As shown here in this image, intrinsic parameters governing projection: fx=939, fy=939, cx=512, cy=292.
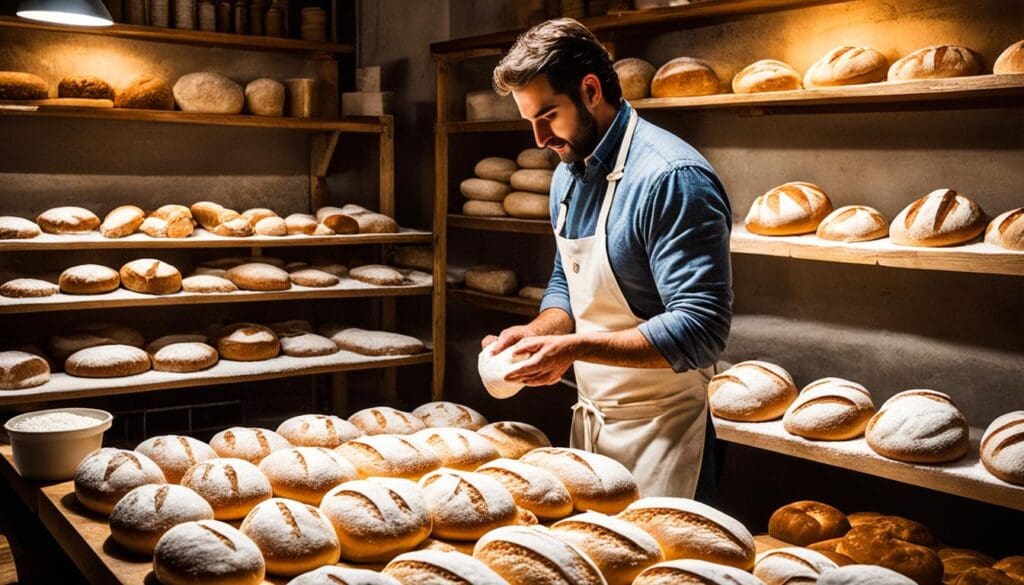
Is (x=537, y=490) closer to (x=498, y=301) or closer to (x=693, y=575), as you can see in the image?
(x=693, y=575)

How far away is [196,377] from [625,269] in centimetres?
223

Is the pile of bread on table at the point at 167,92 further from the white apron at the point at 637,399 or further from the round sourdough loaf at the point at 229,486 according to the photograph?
the round sourdough loaf at the point at 229,486

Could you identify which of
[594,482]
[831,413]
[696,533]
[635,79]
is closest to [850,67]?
[635,79]

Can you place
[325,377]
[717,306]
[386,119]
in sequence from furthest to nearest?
1. [325,377]
2. [386,119]
3. [717,306]

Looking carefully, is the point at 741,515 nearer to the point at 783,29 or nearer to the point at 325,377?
the point at 783,29

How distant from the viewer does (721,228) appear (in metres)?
1.91

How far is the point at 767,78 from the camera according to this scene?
2.99 m

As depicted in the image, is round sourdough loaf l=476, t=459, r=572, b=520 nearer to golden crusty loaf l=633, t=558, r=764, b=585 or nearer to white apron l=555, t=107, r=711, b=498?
golden crusty loaf l=633, t=558, r=764, b=585

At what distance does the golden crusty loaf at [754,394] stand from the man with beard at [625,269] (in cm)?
70

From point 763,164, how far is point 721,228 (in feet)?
5.00

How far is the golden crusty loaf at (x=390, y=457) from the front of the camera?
1.79m

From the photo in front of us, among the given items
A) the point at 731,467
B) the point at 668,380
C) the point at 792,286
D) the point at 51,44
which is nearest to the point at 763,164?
the point at 792,286

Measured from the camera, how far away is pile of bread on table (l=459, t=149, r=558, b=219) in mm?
3891

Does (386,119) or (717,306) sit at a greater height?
(386,119)
